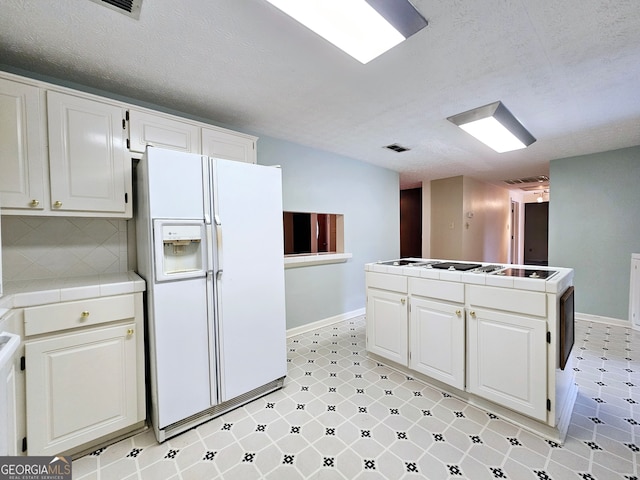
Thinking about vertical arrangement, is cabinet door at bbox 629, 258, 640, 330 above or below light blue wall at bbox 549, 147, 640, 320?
below

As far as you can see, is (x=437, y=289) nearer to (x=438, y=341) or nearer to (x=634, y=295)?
(x=438, y=341)

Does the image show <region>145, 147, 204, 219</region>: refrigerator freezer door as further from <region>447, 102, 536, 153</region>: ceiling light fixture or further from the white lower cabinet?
<region>447, 102, 536, 153</region>: ceiling light fixture

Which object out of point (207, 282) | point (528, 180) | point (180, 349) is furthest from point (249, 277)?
point (528, 180)

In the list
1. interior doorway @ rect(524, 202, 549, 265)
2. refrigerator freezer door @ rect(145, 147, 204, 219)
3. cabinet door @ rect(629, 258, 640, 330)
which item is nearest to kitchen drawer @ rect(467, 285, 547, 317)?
refrigerator freezer door @ rect(145, 147, 204, 219)

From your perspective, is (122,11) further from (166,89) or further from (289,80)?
(289,80)

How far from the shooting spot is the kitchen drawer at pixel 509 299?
163 cm

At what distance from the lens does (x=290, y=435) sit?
171cm

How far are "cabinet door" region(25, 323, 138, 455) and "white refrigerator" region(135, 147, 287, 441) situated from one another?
152 mm

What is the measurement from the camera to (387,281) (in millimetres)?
A: 2432

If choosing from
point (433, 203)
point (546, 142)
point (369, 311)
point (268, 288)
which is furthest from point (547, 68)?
point (433, 203)

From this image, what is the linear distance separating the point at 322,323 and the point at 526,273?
7.79ft

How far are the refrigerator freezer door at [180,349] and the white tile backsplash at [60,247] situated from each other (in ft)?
2.59

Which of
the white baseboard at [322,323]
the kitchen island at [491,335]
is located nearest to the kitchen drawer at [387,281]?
the kitchen island at [491,335]

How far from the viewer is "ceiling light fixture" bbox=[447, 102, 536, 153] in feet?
7.57
